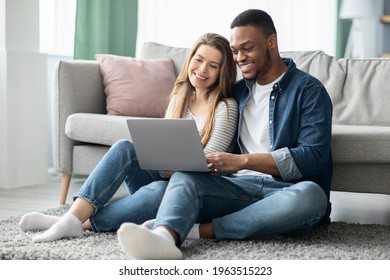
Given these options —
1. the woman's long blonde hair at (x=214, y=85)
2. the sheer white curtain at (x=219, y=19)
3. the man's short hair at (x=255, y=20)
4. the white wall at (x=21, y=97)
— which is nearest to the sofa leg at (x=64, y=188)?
the white wall at (x=21, y=97)

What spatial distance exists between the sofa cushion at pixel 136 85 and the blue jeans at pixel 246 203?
1.31m

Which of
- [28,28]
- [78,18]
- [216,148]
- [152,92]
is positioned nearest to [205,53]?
[216,148]

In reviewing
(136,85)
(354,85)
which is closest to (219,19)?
(136,85)

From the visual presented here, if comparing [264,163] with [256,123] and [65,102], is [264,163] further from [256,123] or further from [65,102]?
[65,102]

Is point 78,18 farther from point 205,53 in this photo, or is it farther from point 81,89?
point 205,53

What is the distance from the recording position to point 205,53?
2.34m

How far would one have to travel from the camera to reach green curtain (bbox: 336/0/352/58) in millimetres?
5551

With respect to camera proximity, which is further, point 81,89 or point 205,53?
point 81,89

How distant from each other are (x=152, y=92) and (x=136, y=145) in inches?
52.2

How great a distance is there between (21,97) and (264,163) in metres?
1.97

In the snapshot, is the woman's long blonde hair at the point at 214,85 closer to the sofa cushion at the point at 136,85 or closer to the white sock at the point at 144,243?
the white sock at the point at 144,243

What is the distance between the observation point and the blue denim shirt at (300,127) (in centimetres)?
216

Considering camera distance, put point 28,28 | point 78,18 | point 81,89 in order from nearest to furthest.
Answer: point 81,89 < point 28,28 < point 78,18

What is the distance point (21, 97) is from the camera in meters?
3.71
